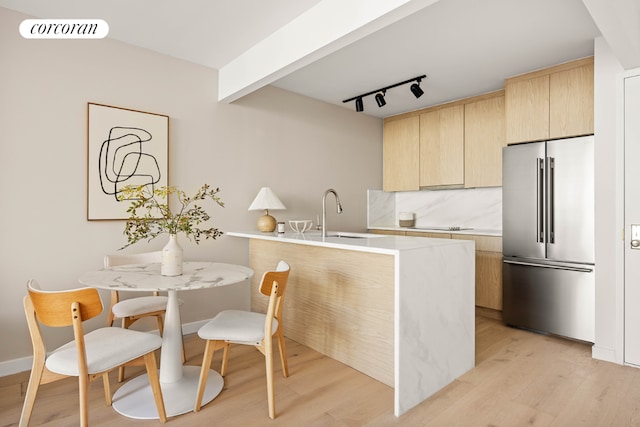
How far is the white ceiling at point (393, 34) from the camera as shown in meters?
2.42

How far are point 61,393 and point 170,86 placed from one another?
95.4 inches

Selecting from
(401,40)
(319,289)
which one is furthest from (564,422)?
(401,40)

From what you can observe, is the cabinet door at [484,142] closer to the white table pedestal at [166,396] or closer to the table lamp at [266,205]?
the table lamp at [266,205]

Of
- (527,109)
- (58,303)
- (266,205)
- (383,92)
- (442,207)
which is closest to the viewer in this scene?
(58,303)

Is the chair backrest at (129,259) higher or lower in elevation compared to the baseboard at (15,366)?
higher

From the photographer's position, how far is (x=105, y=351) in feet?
5.69

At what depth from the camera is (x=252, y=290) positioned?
147 inches

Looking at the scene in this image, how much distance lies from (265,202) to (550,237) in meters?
2.54

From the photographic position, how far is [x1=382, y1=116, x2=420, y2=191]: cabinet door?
4.77 meters

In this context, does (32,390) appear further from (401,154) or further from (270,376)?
(401,154)

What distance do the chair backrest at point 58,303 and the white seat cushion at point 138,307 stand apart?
0.82 metres

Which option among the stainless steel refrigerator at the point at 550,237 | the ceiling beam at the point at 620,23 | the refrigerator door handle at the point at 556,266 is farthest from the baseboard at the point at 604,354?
the ceiling beam at the point at 620,23

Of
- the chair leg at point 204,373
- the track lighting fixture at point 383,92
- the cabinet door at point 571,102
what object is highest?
the track lighting fixture at point 383,92

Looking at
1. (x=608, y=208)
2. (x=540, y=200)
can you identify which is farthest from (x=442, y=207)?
(x=608, y=208)
